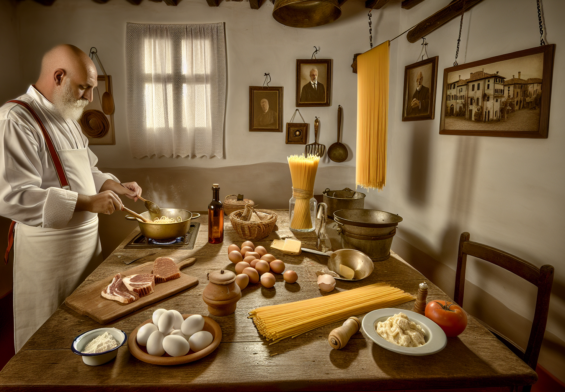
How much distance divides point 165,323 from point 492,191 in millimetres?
2059

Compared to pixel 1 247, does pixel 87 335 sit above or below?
above

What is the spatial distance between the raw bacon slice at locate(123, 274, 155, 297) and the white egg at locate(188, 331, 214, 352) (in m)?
0.44

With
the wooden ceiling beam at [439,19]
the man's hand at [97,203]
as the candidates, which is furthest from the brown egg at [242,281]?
the wooden ceiling beam at [439,19]

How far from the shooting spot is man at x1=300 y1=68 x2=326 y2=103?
353 centimetres

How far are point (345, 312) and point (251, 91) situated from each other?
289cm

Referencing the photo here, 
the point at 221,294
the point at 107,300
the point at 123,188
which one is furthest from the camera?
the point at 123,188

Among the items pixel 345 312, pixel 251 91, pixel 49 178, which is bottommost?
pixel 345 312

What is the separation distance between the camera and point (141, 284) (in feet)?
4.32

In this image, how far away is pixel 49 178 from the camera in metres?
1.82

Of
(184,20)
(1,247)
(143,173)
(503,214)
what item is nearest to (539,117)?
(503,214)

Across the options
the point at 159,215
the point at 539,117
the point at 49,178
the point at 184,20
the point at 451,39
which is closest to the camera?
the point at 539,117

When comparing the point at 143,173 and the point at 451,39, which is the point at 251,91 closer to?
the point at 143,173

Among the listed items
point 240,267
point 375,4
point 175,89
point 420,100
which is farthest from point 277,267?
point 375,4

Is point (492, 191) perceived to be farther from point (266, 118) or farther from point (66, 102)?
point (66, 102)
